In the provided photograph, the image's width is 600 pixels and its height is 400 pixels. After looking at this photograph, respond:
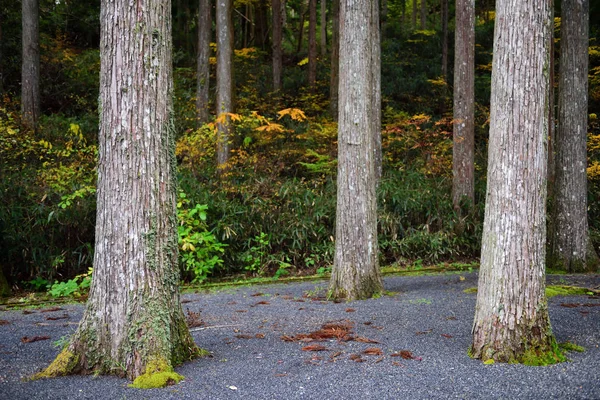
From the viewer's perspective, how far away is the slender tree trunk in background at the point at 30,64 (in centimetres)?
1446

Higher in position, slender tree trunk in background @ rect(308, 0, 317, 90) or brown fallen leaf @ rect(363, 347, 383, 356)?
slender tree trunk in background @ rect(308, 0, 317, 90)

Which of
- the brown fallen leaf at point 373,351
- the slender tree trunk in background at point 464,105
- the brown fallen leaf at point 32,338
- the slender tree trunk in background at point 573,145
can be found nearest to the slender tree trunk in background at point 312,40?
the slender tree trunk in background at point 464,105

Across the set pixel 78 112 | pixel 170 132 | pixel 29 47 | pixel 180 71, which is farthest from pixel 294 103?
pixel 170 132

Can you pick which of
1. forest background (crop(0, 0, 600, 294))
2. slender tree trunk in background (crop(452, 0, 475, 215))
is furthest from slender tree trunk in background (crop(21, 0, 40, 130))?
slender tree trunk in background (crop(452, 0, 475, 215))

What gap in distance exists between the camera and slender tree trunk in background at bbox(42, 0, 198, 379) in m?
4.31

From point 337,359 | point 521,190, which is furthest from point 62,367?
point 521,190

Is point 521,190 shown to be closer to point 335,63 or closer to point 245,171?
point 245,171

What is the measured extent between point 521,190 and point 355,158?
3.13 metres

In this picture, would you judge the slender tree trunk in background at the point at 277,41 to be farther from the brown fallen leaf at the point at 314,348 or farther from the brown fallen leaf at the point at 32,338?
the brown fallen leaf at the point at 314,348

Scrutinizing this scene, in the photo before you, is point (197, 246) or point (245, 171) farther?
point (245, 171)

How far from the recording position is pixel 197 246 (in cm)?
1034

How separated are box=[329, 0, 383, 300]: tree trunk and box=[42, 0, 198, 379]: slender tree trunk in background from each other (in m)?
3.46

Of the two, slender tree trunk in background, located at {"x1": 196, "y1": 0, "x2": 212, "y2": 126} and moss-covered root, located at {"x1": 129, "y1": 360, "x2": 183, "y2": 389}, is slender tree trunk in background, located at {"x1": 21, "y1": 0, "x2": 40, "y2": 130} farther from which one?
moss-covered root, located at {"x1": 129, "y1": 360, "x2": 183, "y2": 389}

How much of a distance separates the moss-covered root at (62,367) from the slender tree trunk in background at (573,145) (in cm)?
850
